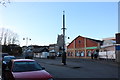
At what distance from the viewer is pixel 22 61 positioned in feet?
35.2

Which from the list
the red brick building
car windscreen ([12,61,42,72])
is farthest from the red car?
the red brick building

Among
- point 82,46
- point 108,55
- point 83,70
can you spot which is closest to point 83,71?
point 83,70

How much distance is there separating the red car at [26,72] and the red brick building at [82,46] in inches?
2064

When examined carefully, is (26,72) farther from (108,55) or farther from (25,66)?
(108,55)

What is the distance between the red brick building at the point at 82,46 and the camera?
64375 mm

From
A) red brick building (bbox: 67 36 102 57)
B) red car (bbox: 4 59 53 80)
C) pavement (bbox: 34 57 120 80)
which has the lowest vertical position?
pavement (bbox: 34 57 120 80)

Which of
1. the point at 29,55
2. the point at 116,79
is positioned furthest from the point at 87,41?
the point at 116,79

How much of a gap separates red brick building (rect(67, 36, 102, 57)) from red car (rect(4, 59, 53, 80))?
5242cm

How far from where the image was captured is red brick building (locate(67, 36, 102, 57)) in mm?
64375

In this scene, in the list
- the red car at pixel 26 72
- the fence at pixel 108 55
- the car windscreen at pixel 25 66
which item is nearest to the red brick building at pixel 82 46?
the fence at pixel 108 55

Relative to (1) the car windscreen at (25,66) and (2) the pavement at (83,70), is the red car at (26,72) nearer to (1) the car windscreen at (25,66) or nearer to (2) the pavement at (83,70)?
(1) the car windscreen at (25,66)

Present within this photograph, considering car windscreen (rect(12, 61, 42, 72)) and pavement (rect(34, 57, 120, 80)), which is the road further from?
car windscreen (rect(12, 61, 42, 72))

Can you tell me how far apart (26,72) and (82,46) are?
61.5 metres

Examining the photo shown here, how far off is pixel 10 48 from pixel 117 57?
199ft
